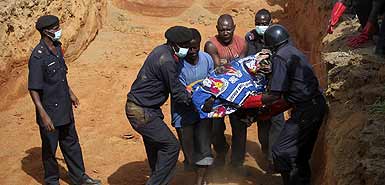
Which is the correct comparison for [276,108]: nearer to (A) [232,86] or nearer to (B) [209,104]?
Result: (A) [232,86]

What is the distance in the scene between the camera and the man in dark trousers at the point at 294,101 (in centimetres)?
502

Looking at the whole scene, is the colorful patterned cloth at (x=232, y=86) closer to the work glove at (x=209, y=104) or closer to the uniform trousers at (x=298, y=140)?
the work glove at (x=209, y=104)

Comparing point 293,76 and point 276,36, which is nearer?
point 293,76

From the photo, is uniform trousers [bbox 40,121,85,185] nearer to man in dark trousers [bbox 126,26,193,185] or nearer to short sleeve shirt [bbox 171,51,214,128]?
man in dark trousers [bbox 126,26,193,185]

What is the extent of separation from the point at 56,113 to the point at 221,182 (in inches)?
81.8

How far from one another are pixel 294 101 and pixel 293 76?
0.26 m

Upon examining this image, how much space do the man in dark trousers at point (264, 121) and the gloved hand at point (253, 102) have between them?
1.12 metres

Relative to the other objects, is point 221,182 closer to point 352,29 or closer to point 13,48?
point 352,29

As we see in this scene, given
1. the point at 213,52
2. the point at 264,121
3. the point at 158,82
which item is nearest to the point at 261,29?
the point at 213,52

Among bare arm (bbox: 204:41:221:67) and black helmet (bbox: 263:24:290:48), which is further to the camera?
bare arm (bbox: 204:41:221:67)

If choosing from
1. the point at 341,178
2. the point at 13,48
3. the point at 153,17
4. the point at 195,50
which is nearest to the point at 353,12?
the point at 195,50

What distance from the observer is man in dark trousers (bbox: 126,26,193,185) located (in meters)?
5.27

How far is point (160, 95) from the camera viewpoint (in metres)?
5.49

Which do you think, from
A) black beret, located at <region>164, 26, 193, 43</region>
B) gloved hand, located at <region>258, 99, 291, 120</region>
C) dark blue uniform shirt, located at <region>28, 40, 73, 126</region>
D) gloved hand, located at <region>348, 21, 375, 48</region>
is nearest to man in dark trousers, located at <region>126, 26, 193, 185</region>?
black beret, located at <region>164, 26, 193, 43</region>
